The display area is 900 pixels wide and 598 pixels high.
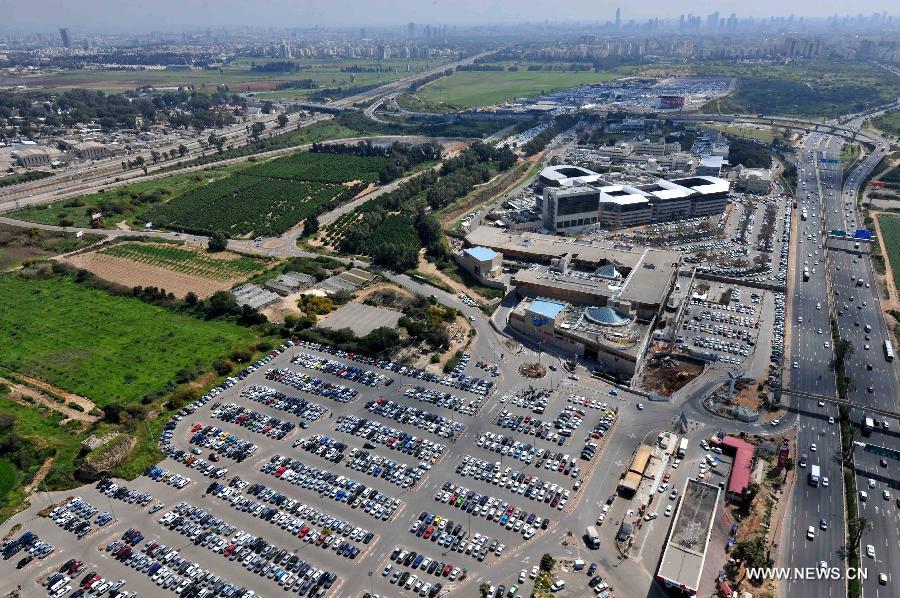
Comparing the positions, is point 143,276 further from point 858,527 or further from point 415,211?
point 858,527

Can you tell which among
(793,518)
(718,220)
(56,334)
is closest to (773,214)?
(718,220)

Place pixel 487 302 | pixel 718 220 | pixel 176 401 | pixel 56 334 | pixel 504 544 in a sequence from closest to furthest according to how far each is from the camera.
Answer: pixel 504 544 → pixel 176 401 → pixel 56 334 → pixel 487 302 → pixel 718 220

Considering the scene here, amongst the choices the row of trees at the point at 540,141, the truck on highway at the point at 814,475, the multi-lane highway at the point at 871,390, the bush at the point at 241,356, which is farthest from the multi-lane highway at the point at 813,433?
the row of trees at the point at 540,141

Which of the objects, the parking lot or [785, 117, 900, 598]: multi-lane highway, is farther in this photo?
[785, 117, 900, 598]: multi-lane highway

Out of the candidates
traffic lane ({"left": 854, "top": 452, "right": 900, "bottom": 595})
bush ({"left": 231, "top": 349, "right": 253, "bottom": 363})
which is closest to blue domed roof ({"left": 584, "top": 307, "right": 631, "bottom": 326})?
traffic lane ({"left": 854, "top": 452, "right": 900, "bottom": 595})

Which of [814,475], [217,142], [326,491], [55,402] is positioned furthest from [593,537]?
[217,142]

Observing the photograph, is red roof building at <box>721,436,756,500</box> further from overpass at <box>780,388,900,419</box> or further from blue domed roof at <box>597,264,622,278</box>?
blue domed roof at <box>597,264,622,278</box>

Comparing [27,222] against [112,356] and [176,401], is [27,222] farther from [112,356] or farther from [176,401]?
[176,401]
